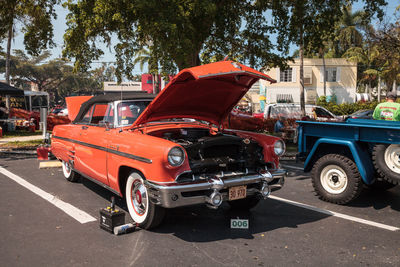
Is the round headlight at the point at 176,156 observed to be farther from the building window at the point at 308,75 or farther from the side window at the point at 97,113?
the building window at the point at 308,75

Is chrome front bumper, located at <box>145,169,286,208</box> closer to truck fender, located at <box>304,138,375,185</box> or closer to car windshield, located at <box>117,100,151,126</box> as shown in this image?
car windshield, located at <box>117,100,151,126</box>

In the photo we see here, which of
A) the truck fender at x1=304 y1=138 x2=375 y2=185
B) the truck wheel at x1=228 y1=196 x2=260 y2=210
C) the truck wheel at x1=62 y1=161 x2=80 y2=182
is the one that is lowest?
the truck wheel at x1=228 y1=196 x2=260 y2=210

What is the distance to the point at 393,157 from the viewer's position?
4875 mm

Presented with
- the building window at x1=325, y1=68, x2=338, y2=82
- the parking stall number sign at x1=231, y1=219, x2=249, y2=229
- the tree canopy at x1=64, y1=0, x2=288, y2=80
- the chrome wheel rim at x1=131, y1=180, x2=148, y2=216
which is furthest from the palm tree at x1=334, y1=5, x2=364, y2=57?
the chrome wheel rim at x1=131, y1=180, x2=148, y2=216

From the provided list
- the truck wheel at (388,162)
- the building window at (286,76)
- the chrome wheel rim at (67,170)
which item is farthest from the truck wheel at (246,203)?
the building window at (286,76)

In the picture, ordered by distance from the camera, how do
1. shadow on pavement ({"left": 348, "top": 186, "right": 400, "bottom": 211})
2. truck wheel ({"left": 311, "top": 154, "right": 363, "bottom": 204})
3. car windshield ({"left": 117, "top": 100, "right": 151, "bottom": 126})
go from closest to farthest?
car windshield ({"left": 117, "top": 100, "right": 151, "bottom": 126})
truck wheel ({"left": 311, "top": 154, "right": 363, "bottom": 204})
shadow on pavement ({"left": 348, "top": 186, "right": 400, "bottom": 211})

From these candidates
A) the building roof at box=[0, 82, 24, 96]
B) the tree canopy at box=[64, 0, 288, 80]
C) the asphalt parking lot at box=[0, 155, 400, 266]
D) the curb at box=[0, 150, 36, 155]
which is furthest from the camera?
the building roof at box=[0, 82, 24, 96]

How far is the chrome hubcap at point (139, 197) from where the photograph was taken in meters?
4.33

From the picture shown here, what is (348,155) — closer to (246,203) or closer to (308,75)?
(246,203)

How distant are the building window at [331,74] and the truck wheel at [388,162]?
38899mm

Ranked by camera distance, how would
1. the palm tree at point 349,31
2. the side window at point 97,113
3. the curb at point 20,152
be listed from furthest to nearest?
the palm tree at point 349,31 → the curb at point 20,152 → the side window at point 97,113

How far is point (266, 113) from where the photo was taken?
1759 cm

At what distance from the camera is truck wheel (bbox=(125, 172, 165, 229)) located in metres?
4.14

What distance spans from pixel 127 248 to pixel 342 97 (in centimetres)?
4143
